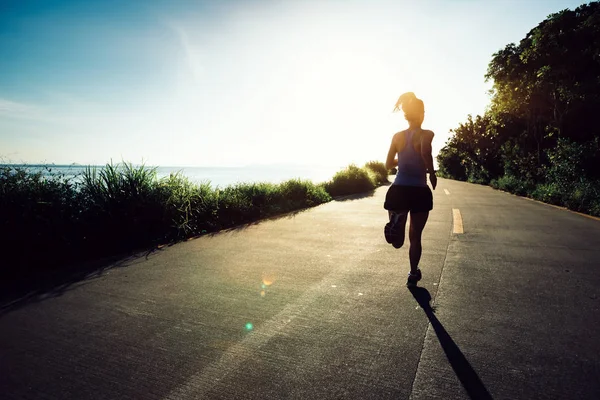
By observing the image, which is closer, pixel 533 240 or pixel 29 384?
pixel 29 384

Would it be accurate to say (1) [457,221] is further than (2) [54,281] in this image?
Yes

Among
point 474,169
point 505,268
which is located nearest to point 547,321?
point 505,268

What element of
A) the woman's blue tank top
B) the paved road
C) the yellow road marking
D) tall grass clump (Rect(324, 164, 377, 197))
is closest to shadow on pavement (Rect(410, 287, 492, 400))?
the paved road

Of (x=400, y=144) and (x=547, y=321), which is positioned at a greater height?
(x=400, y=144)

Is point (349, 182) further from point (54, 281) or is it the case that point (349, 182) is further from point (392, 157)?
point (54, 281)

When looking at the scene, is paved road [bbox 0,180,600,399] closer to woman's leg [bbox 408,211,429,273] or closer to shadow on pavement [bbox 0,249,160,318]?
shadow on pavement [bbox 0,249,160,318]

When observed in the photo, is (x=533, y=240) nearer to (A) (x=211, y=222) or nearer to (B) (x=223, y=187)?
(A) (x=211, y=222)

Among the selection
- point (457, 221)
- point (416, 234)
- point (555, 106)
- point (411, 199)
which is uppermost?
point (555, 106)

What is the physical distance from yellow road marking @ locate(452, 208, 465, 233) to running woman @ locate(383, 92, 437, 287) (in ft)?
11.9

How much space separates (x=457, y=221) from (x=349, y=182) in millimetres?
9676

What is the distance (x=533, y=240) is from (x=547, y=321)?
377cm

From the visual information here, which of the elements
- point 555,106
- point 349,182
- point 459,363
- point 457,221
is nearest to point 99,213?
point 459,363

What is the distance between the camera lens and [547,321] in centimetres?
270

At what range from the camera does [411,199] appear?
3.49 metres
